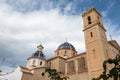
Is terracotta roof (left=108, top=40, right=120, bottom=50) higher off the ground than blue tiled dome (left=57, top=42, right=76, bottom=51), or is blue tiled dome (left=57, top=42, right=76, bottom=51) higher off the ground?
blue tiled dome (left=57, top=42, right=76, bottom=51)

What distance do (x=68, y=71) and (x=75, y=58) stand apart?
2.89 meters

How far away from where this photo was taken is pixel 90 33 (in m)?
22.9

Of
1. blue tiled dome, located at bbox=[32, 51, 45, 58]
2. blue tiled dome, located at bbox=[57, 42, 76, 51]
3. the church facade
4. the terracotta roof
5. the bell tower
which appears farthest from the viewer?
blue tiled dome, located at bbox=[32, 51, 45, 58]

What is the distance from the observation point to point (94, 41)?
21.6m

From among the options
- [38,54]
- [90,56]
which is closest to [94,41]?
[90,56]

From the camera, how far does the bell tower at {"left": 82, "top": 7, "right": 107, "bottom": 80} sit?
1938 cm

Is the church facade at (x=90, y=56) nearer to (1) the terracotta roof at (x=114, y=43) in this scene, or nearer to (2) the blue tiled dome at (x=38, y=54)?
(1) the terracotta roof at (x=114, y=43)

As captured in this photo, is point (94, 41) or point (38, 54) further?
point (38, 54)

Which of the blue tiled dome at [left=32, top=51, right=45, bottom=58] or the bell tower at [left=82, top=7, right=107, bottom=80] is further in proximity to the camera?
the blue tiled dome at [left=32, top=51, right=45, bottom=58]

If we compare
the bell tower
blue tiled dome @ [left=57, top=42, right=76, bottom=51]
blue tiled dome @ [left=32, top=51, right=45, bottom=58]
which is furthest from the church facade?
blue tiled dome @ [left=32, top=51, right=45, bottom=58]

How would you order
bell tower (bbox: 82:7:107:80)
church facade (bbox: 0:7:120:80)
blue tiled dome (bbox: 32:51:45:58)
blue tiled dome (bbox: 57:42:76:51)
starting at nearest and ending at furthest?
1. bell tower (bbox: 82:7:107:80)
2. church facade (bbox: 0:7:120:80)
3. blue tiled dome (bbox: 57:42:76:51)
4. blue tiled dome (bbox: 32:51:45:58)

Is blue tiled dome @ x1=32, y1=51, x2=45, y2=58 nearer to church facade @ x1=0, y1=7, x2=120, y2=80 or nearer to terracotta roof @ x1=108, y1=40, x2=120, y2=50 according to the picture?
church facade @ x1=0, y1=7, x2=120, y2=80

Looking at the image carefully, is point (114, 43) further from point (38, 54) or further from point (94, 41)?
point (38, 54)

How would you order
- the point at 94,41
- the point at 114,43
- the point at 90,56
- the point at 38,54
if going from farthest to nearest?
1. the point at 38,54
2. the point at 114,43
3. the point at 94,41
4. the point at 90,56
